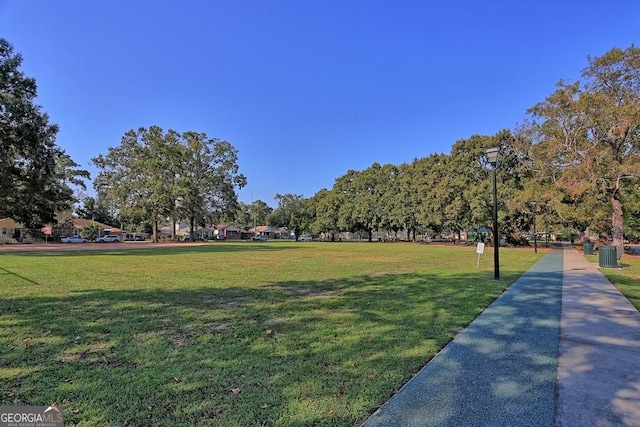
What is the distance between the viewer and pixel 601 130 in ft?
68.7

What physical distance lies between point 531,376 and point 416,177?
155ft

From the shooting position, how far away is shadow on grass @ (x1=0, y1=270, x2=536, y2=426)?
8.86 ft

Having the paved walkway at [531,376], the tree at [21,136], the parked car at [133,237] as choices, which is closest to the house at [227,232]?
the parked car at [133,237]

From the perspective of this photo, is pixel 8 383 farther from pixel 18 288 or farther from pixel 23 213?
pixel 23 213

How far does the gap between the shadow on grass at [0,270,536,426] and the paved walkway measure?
297 millimetres

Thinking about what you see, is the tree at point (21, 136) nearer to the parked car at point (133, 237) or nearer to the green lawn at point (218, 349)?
the green lawn at point (218, 349)

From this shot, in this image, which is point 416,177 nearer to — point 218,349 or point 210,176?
point 210,176

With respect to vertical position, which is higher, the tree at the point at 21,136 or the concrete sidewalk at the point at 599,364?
the tree at the point at 21,136

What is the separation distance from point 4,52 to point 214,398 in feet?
75.4

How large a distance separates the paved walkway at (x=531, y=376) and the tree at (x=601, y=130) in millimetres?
18036

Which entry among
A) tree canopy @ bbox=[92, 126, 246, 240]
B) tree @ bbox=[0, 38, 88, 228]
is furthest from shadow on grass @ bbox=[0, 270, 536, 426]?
tree canopy @ bbox=[92, 126, 246, 240]

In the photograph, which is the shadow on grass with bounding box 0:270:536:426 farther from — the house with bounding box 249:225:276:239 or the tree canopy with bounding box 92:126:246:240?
the house with bounding box 249:225:276:239

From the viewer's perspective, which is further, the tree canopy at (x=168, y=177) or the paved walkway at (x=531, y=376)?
the tree canopy at (x=168, y=177)

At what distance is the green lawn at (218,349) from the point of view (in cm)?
271
